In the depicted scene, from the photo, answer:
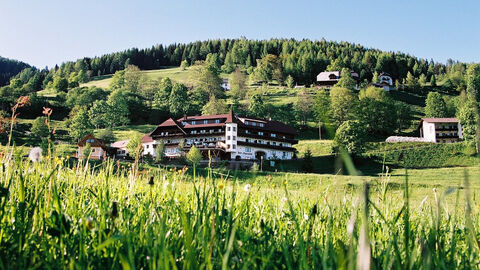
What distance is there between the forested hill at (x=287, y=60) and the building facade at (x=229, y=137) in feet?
255

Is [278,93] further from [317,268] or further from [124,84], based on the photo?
[317,268]

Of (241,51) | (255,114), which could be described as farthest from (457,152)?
(241,51)

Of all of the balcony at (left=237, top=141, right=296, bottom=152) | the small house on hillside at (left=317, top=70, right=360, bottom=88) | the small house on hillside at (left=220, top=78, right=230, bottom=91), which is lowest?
the balcony at (left=237, top=141, right=296, bottom=152)

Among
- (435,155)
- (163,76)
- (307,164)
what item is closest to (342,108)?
(435,155)

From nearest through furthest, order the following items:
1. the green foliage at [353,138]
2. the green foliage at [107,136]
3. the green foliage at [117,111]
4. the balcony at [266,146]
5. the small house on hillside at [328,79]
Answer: the green foliage at [353,138], the balcony at [266,146], the green foliage at [107,136], the green foliage at [117,111], the small house on hillside at [328,79]

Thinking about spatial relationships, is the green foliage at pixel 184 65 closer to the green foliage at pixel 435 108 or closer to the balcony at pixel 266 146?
the green foliage at pixel 435 108

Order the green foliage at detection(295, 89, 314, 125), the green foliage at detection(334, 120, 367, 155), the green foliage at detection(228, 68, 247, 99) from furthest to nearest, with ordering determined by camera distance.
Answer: the green foliage at detection(228, 68, 247, 99) → the green foliage at detection(295, 89, 314, 125) → the green foliage at detection(334, 120, 367, 155)

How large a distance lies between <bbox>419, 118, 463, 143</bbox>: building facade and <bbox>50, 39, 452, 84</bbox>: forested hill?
71.4m

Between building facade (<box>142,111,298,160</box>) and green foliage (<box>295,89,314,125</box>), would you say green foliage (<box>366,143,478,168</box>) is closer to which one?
building facade (<box>142,111,298,160</box>)

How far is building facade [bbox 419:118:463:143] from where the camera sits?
8219 centimetres

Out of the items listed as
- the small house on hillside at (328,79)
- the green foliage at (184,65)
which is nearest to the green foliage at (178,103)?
the small house on hillside at (328,79)

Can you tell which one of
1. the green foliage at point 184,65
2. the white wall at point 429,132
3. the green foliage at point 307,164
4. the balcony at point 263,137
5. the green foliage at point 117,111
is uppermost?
the green foliage at point 184,65

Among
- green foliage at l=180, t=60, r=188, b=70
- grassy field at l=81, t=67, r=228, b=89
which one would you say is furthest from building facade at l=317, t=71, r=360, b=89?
green foliage at l=180, t=60, r=188, b=70

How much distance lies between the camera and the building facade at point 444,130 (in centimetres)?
8219
